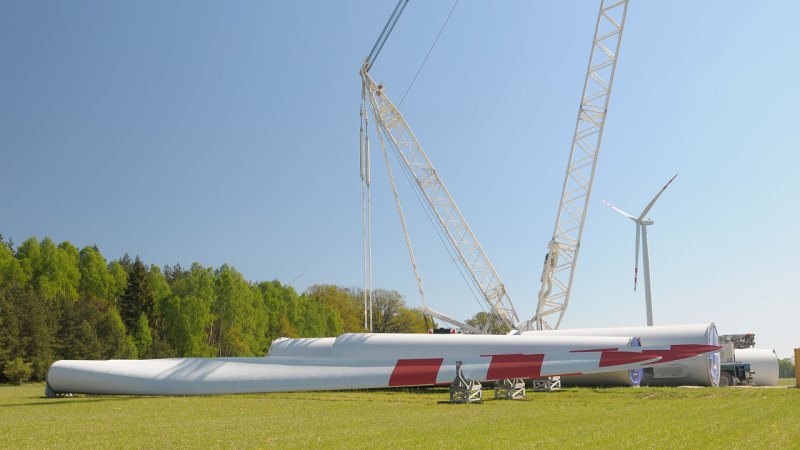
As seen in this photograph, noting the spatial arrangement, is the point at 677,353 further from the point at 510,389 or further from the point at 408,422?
the point at 408,422

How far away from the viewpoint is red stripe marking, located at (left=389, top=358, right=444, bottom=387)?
87.9 feet

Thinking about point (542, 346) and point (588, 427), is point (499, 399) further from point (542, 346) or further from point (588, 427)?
point (588, 427)

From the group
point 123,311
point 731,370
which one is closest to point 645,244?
point 731,370

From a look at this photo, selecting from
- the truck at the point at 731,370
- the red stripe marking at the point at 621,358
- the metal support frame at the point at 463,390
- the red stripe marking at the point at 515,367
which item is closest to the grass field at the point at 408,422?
the metal support frame at the point at 463,390

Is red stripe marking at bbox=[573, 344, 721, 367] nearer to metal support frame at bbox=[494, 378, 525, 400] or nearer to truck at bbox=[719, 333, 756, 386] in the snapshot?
metal support frame at bbox=[494, 378, 525, 400]

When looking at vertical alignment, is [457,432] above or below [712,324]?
below

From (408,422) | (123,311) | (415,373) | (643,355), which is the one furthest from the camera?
(123,311)

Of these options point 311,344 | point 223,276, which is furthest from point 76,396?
point 223,276

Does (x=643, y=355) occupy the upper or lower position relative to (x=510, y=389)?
upper

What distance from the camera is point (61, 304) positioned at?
68375 mm

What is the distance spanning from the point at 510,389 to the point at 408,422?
36.3ft

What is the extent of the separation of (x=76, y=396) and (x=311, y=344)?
1305 centimetres

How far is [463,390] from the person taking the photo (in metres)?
25.8

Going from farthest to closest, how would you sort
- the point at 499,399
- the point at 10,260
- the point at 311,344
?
the point at 10,260 < the point at 311,344 < the point at 499,399
